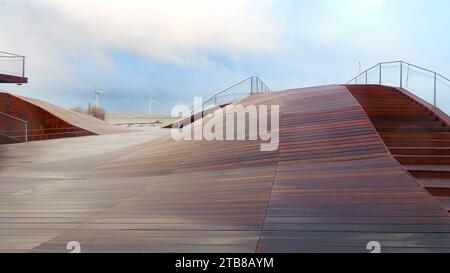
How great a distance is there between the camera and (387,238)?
3.66 metres

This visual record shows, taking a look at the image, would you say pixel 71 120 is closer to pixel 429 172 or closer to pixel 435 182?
pixel 429 172

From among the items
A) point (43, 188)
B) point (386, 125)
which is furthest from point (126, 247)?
point (386, 125)

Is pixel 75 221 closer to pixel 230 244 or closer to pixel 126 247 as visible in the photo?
pixel 126 247

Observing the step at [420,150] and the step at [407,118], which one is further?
the step at [407,118]

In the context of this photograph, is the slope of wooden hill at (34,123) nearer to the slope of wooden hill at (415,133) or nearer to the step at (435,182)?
the slope of wooden hill at (415,133)

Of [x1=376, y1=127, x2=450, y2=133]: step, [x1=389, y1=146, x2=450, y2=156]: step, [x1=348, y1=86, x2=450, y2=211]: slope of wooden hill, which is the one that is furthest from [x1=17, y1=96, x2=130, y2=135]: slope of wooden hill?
[x1=389, y1=146, x2=450, y2=156]: step

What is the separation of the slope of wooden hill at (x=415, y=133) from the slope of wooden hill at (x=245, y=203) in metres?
0.61

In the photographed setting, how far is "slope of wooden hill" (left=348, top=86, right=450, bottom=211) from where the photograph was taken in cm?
636

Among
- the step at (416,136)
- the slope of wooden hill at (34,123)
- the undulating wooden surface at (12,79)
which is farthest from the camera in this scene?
the slope of wooden hill at (34,123)

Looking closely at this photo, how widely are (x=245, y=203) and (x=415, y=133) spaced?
5.47m

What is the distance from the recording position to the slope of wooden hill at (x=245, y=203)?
3758 millimetres

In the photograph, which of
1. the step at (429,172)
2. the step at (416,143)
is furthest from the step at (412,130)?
the step at (429,172)
